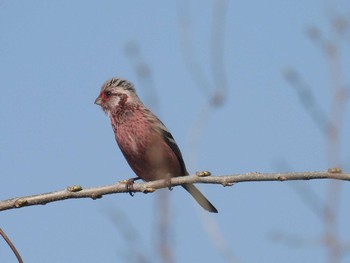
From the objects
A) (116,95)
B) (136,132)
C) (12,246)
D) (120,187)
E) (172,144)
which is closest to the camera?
(12,246)

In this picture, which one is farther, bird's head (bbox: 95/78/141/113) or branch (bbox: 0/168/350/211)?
bird's head (bbox: 95/78/141/113)

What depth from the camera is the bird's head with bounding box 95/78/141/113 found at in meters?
9.60

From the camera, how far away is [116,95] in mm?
9789

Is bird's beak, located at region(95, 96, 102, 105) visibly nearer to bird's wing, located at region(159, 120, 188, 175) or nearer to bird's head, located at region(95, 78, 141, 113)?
bird's head, located at region(95, 78, 141, 113)

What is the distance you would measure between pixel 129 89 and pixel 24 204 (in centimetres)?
580

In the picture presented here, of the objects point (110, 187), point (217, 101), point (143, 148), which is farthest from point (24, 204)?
point (143, 148)

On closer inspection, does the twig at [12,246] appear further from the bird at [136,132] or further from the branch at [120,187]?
the bird at [136,132]

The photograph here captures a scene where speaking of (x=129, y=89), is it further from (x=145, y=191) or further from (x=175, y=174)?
(x=145, y=191)

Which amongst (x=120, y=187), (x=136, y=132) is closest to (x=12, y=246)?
(x=120, y=187)

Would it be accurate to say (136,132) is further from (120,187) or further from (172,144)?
(120,187)

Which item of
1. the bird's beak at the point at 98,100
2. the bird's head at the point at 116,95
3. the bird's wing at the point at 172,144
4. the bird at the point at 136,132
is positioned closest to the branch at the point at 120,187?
the bird at the point at 136,132

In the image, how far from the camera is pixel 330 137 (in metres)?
3.95

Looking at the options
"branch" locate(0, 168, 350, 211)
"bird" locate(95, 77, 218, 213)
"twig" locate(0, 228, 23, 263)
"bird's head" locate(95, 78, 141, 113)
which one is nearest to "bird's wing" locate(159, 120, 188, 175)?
"bird" locate(95, 77, 218, 213)

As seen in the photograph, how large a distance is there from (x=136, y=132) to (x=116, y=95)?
3.44ft
